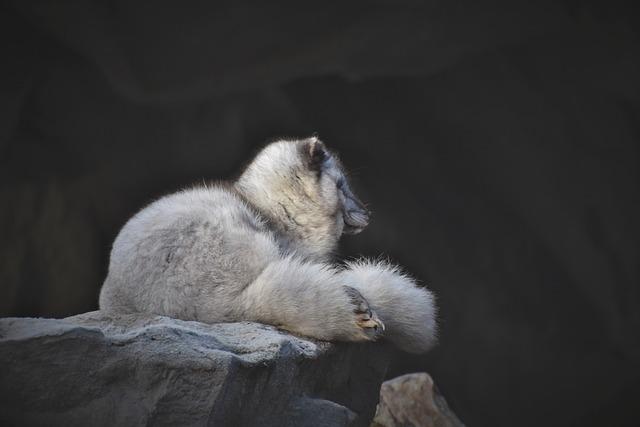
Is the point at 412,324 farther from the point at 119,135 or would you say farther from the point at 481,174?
the point at 481,174

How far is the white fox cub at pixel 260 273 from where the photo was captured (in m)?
2.39

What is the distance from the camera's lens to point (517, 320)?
6.38 m

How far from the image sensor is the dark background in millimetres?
4984

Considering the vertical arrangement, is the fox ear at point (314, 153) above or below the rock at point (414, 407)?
above

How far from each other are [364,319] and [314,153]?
29.8 inches

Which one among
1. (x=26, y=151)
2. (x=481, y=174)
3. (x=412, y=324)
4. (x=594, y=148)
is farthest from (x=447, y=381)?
(x=412, y=324)

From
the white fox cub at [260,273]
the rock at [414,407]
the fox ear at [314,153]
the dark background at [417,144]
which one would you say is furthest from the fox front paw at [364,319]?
the dark background at [417,144]

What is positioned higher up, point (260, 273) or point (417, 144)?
point (417, 144)

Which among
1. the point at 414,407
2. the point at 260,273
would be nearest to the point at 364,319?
the point at 260,273

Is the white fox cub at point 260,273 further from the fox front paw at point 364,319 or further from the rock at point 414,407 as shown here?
the rock at point 414,407

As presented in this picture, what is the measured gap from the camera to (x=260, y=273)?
243 centimetres

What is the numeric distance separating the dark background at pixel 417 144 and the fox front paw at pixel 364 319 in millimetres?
2393

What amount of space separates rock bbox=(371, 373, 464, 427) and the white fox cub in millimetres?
657

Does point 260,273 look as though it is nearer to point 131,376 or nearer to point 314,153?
point 131,376
